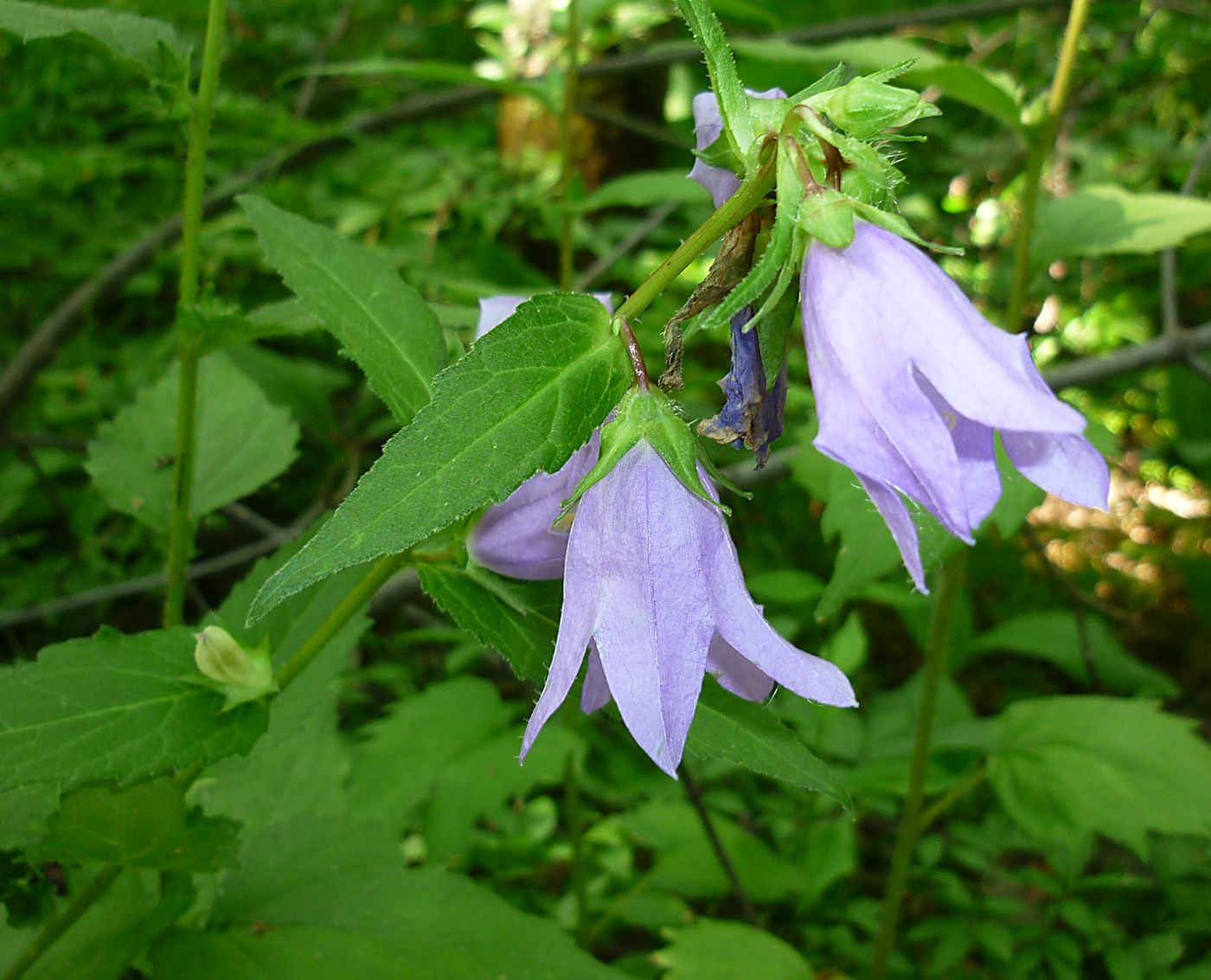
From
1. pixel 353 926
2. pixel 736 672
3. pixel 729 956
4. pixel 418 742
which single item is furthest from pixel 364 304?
pixel 729 956

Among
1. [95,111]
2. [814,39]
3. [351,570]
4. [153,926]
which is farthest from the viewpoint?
[95,111]

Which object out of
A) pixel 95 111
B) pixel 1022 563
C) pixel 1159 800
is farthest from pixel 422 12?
pixel 1159 800

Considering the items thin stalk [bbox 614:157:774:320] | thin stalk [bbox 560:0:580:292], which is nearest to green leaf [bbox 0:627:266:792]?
thin stalk [bbox 614:157:774:320]

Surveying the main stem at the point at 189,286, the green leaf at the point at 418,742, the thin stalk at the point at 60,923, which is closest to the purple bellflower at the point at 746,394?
the main stem at the point at 189,286

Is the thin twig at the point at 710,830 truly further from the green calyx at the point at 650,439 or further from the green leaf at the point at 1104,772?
the green calyx at the point at 650,439

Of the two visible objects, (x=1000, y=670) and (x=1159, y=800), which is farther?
(x=1000, y=670)

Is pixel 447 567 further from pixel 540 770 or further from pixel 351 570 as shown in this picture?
pixel 540 770
